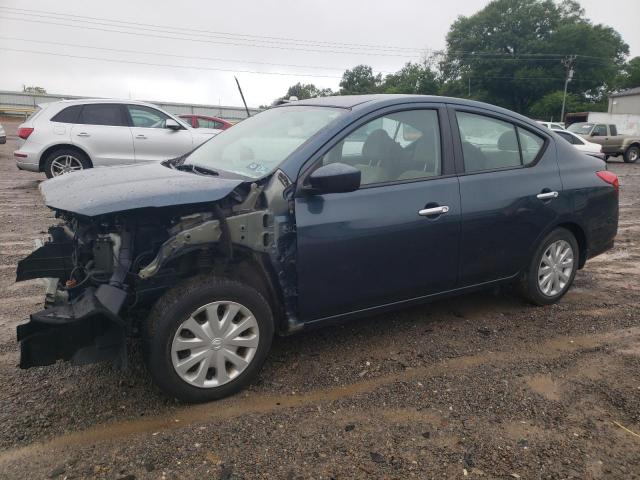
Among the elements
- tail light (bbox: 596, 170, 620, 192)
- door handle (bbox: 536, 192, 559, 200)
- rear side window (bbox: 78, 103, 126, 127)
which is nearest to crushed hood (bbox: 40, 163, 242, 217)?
door handle (bbox: 536, 192, 559, 200)

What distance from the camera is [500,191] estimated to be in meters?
3.62

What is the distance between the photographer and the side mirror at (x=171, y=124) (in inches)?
373

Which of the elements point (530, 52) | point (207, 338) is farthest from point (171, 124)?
point (530, 52)

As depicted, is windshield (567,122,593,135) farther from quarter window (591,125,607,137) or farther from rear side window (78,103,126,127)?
rear side window (78,103,126,127)

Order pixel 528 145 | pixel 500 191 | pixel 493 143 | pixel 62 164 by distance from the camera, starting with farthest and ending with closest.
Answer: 1. pixel 62 164
2. pixel 528 145
3. pixel 493 143
4. pixel 500 191

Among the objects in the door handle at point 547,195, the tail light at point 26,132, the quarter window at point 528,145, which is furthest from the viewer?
the tail light at point 26,132

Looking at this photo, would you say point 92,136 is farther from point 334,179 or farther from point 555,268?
point 555,268

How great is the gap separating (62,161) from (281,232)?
7.56 metres

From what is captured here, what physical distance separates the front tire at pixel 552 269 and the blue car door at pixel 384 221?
0.90 metres

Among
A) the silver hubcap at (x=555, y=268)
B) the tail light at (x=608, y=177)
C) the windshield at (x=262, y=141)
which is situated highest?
the windshield at (x=262, y=141)

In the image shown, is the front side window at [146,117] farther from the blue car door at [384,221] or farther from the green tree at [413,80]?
the green tree at [413,80]

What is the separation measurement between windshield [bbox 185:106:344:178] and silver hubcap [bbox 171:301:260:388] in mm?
844

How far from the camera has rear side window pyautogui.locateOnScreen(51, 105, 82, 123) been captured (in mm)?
8859

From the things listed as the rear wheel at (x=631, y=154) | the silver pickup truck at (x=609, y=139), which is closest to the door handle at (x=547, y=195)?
the silver pickup truck at (x=609, y=139)
